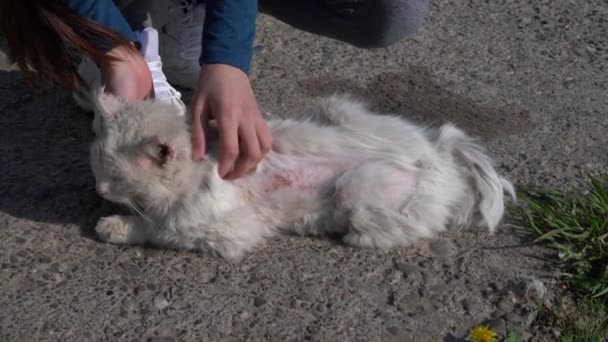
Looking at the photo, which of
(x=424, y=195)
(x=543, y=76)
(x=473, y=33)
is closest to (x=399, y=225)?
(x=424, y=195)

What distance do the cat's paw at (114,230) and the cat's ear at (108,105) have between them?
0.30 m

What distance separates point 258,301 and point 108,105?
0.69 metres

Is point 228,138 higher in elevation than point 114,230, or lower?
higher

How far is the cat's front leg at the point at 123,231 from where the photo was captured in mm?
2563

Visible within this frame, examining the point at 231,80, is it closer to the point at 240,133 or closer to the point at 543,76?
the point at 240,133

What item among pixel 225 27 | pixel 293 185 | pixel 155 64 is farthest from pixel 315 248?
pixel 155 64

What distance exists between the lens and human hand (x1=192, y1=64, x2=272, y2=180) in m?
2.43

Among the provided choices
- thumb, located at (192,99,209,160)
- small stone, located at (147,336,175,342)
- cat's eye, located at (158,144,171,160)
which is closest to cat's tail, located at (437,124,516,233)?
thumb, located at (192,99,209,160)

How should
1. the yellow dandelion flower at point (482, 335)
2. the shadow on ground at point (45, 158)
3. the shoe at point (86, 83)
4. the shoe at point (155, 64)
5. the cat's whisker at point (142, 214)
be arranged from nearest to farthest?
the yellow dandelion flower at point (482, 335), the cat's whisker at point (142, 214), the shadow on ground at point (45, 158), the shoe at point (155, 64), the shoe at point (86, 83)

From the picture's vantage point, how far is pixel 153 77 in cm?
303

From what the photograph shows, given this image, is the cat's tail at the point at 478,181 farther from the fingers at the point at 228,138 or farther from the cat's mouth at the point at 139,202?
the cat's mouth at the point at 139,202

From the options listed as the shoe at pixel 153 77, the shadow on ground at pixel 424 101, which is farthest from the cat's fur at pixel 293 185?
the shadow on ground at pixel 424 101

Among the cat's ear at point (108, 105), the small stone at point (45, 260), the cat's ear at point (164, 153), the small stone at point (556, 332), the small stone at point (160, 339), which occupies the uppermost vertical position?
the cat's ear at point (108, 105)

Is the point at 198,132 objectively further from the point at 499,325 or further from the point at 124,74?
the point at 499,325
